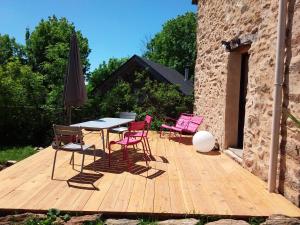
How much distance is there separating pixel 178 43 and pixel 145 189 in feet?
98.6

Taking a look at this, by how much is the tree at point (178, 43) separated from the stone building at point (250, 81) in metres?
23.2

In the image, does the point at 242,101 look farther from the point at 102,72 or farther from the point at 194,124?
the point at 102,72

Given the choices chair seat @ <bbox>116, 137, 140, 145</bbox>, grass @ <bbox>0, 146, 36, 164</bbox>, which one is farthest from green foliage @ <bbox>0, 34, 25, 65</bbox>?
chair seat @ <bbox>116, 137, 140, 145</bbox>

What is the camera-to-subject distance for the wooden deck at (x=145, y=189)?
3688 millimetres

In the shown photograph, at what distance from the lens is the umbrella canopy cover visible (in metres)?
6.43

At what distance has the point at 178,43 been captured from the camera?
109 ft

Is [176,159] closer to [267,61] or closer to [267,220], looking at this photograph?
[267,61]

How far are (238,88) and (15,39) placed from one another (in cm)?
2561

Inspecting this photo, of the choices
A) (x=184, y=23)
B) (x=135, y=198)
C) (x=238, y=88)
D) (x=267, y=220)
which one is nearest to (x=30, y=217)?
(x=135, y=198)

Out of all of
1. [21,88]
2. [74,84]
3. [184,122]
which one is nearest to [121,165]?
[74,84]

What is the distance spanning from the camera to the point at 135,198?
157 inches

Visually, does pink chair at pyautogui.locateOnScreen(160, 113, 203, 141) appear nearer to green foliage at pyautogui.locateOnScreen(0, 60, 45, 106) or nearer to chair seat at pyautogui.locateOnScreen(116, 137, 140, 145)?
chair seat at pyautogui.locateOnScreen(116, 137, 140, 145)

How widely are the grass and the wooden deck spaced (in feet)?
7.64

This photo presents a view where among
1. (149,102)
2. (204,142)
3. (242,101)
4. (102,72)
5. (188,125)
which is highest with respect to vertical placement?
(102,72)
